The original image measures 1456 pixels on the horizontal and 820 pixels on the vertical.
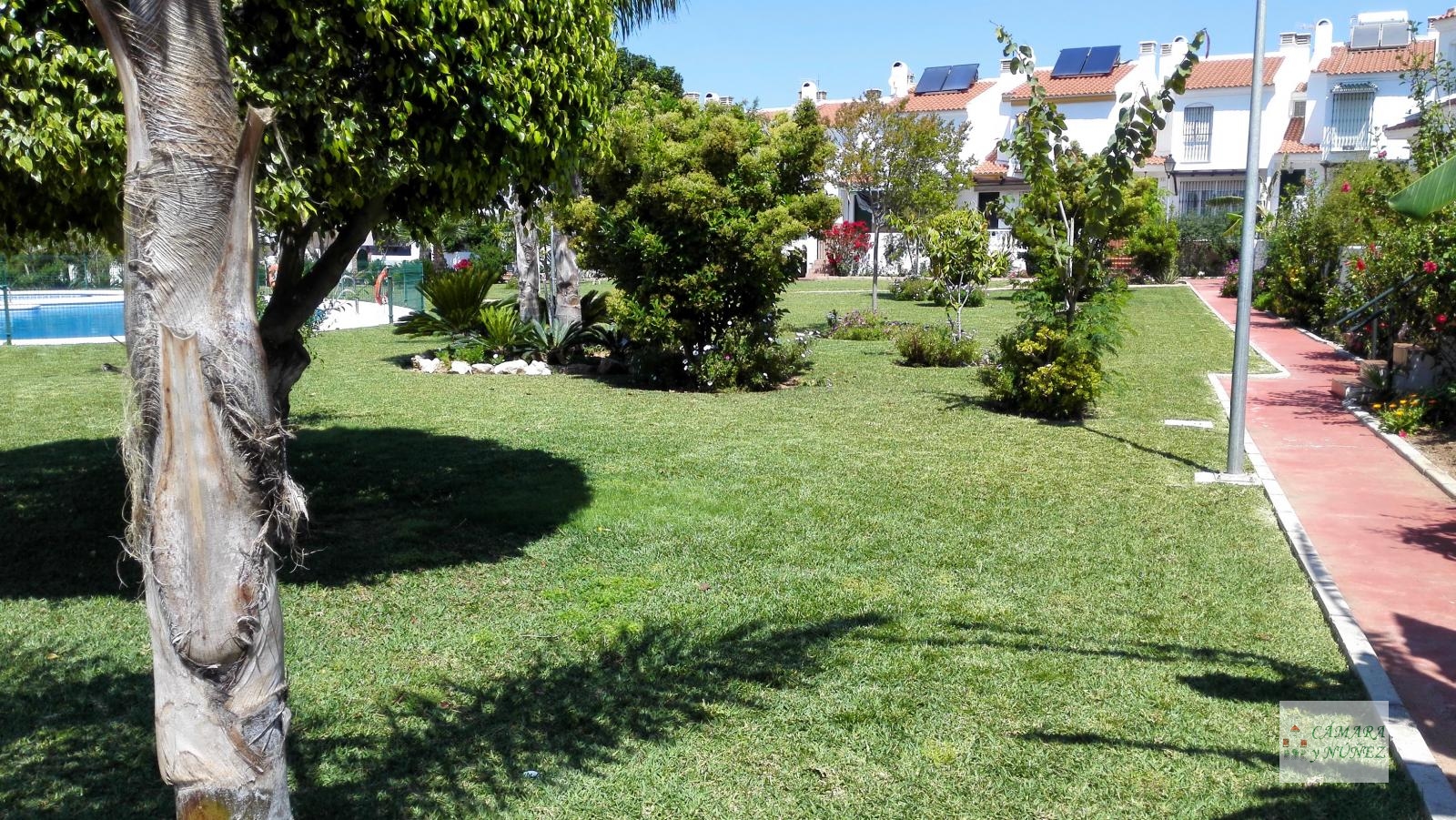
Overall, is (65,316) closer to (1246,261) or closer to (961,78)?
(1246,261)

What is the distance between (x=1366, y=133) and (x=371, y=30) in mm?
46596

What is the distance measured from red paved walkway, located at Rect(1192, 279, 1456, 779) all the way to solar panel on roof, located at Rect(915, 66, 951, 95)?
38.5m

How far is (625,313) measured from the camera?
15.0 meters

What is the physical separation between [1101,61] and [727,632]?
4769 cm

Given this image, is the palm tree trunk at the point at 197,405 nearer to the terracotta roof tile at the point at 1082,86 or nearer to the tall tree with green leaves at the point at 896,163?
the tall tree with green leaves at the point at 896,163

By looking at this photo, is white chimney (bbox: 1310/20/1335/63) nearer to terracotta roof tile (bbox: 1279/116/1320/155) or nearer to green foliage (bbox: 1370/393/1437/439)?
terracotta roof tile (bbox: 1279/116/1320/155)

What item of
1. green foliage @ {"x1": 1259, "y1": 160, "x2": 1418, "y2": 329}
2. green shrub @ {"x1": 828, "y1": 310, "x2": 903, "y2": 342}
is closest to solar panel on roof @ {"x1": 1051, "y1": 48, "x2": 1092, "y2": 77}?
green foliage @ {"x1": 1259, "y1": 160, "x2": 1418, "y2": 329}

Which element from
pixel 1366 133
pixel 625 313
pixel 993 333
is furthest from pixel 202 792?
pixel 1366 133

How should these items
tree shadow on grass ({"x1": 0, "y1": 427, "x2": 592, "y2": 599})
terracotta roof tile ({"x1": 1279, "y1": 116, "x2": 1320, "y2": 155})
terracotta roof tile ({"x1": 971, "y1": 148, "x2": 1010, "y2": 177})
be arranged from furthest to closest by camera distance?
terracotta roof tile ({"x1": 1279, "y1": 116, "x2": 1320, "y2": 155}) → terracotta roof tile ({"x1": 971, "y1": 148, "x2": 1010, "y2": 177}) → tree shadow on grass ({"x1": 0, "y1": 427, "x2": 592, "y2": 599})

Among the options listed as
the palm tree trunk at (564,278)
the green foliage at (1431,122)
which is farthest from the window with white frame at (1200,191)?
the palm tree trunk at (564,278)

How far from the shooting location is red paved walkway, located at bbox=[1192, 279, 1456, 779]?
5.68 meters

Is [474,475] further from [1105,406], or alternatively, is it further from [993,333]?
[993,333]

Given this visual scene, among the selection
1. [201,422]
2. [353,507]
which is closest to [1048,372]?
[353,507]

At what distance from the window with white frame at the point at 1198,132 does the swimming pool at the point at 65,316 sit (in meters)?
39.9
